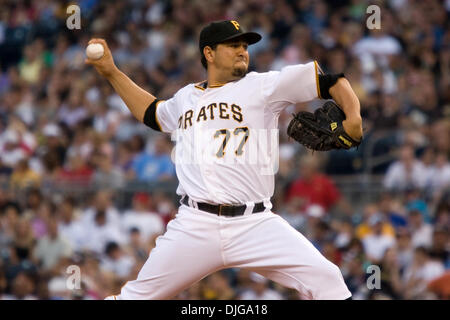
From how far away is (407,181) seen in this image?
946cm

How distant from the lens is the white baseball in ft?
18.8

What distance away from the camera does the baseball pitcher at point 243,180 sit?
16.5 feet

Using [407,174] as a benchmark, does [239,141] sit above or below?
above

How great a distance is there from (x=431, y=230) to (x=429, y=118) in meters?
1.63

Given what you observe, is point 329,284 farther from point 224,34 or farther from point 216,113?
point 224,34

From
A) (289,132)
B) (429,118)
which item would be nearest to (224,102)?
(289,132)

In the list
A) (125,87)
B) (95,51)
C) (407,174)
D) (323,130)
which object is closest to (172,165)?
(407,174)

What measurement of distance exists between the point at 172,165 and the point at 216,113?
5.74 m

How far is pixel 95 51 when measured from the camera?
18.7 feet

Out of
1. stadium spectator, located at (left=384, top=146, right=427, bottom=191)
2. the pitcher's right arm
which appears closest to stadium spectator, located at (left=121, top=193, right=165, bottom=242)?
stadium spectator, located at (left=384, top=146, right=427, bottom=191)

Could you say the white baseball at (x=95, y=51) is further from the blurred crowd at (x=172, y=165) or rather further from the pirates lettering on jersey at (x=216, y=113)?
the blurred crowd at (x=172, y=165)

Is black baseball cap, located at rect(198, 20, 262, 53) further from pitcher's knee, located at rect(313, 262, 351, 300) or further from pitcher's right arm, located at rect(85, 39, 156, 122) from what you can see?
pitcher's knee, located at rect(313, 262, 351, 300)

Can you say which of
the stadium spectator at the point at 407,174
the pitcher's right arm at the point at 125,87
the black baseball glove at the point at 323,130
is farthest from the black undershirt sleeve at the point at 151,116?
the stadium spectator at the point at 407,174

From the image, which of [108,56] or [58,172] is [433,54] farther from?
[108,56]
